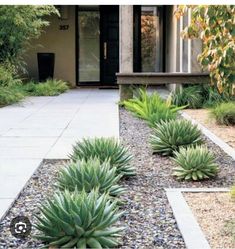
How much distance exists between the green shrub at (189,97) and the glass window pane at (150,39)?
278 inches

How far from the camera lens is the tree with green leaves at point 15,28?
11836 millimetres

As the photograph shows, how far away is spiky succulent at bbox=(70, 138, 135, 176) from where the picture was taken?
4.94 metres

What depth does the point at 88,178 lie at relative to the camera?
→ 405 centimetres

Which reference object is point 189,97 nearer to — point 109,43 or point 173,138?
point 173,138

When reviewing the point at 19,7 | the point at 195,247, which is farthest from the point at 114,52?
the point at 195,247

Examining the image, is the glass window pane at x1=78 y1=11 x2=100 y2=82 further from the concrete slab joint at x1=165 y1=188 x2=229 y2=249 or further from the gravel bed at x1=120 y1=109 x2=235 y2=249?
the concrete slab joint at x1=165 y1=188 x2=229 y2=249

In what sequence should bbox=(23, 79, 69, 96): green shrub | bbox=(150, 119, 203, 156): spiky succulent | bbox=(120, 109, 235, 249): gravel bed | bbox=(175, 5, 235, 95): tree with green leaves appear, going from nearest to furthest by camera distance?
bbox=(120, 109, 235, 249): gravel bed < bbox=(175, 5, 235, 95): tree with green leaves < bbox=(150, 119, 203, 156): spiky succulent < bbox=(23, 79, 69, 96): green shrub

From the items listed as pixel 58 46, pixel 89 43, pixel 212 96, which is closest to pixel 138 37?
pixel 89 43

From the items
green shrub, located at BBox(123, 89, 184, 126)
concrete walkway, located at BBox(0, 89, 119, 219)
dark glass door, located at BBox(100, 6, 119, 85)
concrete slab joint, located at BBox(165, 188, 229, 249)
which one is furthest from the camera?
dark glass door, located at BBox(100, 6, 119, 85)

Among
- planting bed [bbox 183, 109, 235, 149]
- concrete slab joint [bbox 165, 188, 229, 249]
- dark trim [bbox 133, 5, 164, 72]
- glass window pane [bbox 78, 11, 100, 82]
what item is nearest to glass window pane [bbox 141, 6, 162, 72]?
A: dark trim [bbox 133, 5, 164, 72]

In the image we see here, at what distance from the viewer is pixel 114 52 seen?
18344 mm

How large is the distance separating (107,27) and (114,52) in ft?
2.86

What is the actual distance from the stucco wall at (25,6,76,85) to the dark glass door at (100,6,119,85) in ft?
3.22

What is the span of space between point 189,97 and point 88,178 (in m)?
7.36
